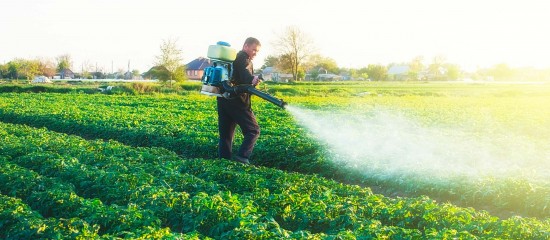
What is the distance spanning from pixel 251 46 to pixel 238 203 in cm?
421

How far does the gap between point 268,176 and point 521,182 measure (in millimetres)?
4234

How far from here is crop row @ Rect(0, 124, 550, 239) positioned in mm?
5992

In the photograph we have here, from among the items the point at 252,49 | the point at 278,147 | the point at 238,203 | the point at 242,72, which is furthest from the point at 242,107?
the point at 238,203

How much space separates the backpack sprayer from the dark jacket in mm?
118

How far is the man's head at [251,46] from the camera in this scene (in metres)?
10.1

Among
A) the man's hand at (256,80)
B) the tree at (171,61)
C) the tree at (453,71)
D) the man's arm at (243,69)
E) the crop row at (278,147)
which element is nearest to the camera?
the crop row at (278,147)

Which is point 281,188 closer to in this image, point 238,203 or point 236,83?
point 238,203

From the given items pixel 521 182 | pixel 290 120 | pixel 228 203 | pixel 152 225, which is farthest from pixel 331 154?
pixel 290 120

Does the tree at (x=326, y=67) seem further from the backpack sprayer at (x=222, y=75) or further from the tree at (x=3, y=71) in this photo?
the backpack sprayer at (x=222, y=75)

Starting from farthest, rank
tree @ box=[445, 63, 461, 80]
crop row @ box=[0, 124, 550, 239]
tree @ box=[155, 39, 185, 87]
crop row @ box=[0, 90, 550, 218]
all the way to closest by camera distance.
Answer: tree @ box=[445, 63, 461, 80], tree @ box=[155, 39, 185, 87], crop row @ box=[0, 90, 550, 218], crop row @ box=[0, 124, 550, 239]

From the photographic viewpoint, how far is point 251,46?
10.1 m

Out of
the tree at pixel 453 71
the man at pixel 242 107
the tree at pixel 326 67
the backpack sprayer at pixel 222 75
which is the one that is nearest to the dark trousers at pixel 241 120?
the man at pixel 242 107

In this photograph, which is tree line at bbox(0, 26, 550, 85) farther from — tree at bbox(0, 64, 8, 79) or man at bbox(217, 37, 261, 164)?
man at bbox(217, 37, 261, 164)

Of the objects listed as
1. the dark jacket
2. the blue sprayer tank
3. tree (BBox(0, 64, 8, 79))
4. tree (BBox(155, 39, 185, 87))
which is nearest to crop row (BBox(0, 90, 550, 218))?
the dark jacket
